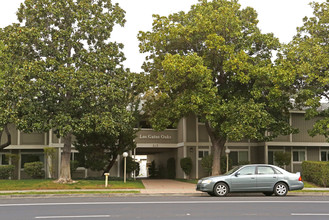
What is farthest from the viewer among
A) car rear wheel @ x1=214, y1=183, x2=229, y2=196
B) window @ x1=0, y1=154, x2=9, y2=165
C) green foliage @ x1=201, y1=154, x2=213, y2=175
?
window @ x1=0, y1=154, x2=9, y2=165

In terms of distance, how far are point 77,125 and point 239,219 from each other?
1325 centimetres

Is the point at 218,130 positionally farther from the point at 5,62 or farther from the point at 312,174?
the point at 5,62

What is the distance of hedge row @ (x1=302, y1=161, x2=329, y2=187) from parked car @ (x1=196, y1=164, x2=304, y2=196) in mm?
6829

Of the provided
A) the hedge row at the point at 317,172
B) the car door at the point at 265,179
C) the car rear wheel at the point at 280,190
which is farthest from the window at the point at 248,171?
the hedge row at the point at 317,172

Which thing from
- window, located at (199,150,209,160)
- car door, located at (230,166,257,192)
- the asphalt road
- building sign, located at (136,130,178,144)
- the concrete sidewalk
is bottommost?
the concrete sidewalk

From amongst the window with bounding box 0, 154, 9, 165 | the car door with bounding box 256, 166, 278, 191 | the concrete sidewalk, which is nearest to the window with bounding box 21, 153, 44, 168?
the window with bounding box 0, 154, 9, 165

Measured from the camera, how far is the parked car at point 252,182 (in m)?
16.8

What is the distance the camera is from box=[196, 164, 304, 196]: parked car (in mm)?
16797

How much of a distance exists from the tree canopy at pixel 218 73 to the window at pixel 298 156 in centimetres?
863

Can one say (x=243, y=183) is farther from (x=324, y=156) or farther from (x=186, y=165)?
(x=324, y=156)

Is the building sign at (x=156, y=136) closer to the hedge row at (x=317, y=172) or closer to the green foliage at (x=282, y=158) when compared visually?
the green foliage at (x=282, y=158)

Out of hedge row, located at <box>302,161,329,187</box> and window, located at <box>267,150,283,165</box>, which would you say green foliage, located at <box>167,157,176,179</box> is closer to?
window, located at <box>267,150,283,165</box>

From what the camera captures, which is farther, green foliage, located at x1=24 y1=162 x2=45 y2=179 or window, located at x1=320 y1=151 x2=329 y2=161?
window, located at x1=320 y1=151 x2=329 y2=161

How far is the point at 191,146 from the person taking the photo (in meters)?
32.2
